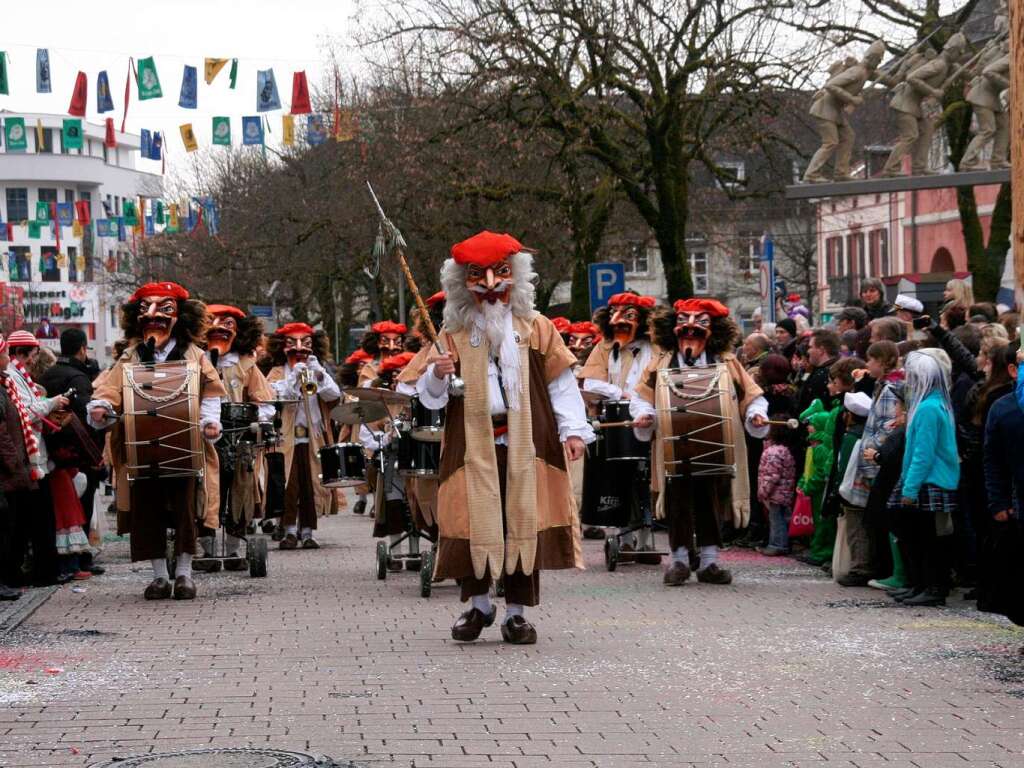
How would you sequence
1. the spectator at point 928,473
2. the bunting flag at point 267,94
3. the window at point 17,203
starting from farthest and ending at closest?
the window at point 17,203
the bunting flag at point 267,94
the spectator at point 928,473

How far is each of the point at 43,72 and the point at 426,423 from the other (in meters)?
16.9

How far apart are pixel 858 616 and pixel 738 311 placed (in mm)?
69448

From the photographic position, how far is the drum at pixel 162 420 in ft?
39.6

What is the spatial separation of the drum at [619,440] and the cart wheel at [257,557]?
272cm

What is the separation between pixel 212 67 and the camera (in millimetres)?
27375

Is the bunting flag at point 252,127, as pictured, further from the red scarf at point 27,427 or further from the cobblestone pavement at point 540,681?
the cobblestone pavement at point 540,681

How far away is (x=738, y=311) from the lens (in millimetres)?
79625

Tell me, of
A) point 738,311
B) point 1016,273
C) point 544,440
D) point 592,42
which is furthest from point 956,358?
point 738,311

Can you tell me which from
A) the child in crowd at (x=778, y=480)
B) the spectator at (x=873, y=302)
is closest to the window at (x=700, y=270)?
the spectator at (x=873, y=302)

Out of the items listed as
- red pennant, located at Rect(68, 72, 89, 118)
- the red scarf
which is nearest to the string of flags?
red pennant, located at Rect(68, 72, 89, 118)

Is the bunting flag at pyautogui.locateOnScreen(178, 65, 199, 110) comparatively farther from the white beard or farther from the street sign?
the white beard

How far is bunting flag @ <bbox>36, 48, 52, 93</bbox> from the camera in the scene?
2642cm

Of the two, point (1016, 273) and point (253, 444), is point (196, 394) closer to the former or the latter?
point (253, 444)

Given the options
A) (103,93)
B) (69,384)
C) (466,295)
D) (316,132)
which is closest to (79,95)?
(103,93)
